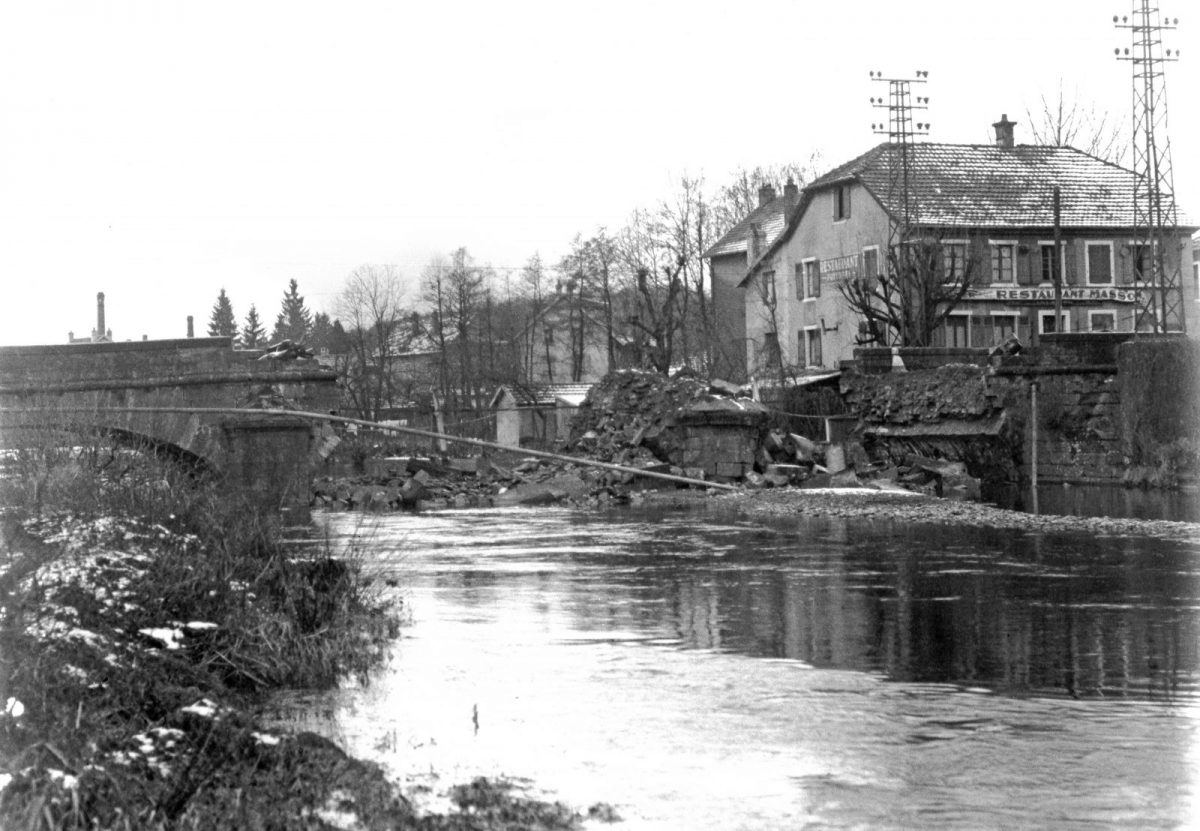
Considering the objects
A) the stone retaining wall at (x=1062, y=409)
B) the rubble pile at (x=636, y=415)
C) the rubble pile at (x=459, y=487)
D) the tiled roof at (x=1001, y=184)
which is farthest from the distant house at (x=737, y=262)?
the rubble pile at (x=459, y=487)

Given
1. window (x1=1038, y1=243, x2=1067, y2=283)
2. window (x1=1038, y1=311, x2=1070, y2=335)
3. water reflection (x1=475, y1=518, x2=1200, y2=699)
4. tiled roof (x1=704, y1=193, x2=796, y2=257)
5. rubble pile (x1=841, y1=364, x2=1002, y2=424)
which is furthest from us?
tiled roof (x1=704, y1=193, x2=796, y2=257)

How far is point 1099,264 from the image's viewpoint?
210 ft

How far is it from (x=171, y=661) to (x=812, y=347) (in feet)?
201

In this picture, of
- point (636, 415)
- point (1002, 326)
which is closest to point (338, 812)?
point (636, 415)

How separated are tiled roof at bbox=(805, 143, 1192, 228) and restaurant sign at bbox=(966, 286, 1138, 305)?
2.38 m

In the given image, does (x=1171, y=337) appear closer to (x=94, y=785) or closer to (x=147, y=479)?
(x=147, y=479)

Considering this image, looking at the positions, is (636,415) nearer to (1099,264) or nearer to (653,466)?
(653,466)

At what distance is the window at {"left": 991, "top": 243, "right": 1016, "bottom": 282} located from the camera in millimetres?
62906

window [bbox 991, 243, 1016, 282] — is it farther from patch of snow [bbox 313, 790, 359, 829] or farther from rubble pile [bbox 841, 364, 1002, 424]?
patch of snow [bbox 313, 790, 359, 829]

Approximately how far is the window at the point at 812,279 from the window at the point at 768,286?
2349mm

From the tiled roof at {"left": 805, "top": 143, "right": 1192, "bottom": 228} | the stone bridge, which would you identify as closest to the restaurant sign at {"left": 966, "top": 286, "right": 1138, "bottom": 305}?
the tiled roof at {"left": 805, "top": 143, "right": 1192, "bottom": 228}

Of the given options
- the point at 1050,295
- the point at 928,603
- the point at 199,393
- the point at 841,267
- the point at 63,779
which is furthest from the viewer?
the point at 841,267

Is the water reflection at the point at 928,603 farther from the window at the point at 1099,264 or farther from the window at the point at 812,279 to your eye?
the window at the point at 812,279

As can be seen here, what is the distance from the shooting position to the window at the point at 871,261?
6272 centimetres
